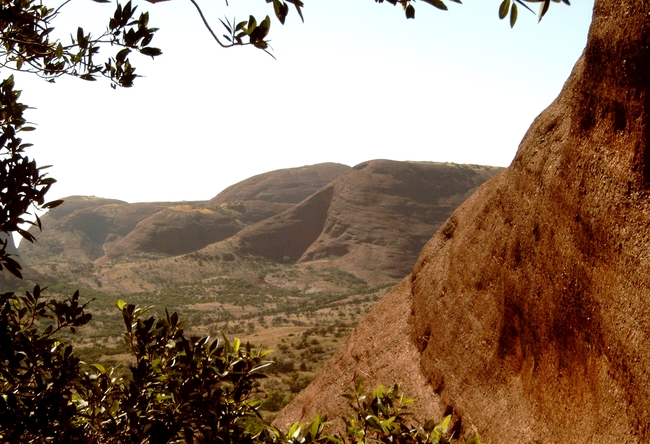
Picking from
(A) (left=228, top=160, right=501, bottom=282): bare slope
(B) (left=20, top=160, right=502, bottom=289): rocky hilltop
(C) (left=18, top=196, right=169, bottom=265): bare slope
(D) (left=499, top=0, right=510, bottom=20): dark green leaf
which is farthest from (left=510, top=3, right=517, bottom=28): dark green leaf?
(C) (left=18, top=196, right=169, bottom=265): bare slope

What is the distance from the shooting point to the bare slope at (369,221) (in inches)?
2467

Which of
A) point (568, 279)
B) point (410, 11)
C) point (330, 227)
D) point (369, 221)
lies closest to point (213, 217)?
point (330, 227)

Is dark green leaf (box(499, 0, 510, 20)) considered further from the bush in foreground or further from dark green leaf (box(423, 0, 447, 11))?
the bush in foreground

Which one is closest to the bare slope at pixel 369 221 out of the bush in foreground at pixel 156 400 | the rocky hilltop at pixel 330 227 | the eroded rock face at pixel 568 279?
the rocky hilltop at pixel 330 227

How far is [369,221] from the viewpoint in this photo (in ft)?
218

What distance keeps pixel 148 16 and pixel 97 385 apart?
6.90ft

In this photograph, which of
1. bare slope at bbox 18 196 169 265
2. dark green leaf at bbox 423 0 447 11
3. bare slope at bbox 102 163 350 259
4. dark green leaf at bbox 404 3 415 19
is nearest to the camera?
dark green leaf at bbox 423 0 447 11

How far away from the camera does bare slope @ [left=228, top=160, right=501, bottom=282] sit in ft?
206

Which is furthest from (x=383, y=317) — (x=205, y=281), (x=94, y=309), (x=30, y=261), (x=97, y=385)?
(x=30, y=261)

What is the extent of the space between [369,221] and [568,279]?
206 ft

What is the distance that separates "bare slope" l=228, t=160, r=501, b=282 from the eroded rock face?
53818 mm

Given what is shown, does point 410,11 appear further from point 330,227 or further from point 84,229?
point 84,229

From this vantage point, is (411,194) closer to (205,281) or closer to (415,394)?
(205,281)

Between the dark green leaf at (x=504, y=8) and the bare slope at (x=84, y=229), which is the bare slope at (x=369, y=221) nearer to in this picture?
the bare slope at (x=84, y=229)
